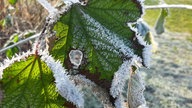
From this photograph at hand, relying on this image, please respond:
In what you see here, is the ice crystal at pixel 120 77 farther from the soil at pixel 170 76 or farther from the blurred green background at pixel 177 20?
the blurred green background at pixel 177 20

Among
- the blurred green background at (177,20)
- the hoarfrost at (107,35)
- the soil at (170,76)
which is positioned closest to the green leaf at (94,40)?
the hoarfrost at (107,35)

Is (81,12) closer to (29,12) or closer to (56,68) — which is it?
(56,68)

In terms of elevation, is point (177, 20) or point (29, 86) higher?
point (29, 86)

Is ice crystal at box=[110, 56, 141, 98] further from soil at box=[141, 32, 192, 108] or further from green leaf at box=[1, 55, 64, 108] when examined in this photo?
soil at box=[141, 32, 192, 108]

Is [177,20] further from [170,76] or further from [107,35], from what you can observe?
[107,35]

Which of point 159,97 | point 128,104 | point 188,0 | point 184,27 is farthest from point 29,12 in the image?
point 128,104

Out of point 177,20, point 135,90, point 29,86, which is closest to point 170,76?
point 177,20
